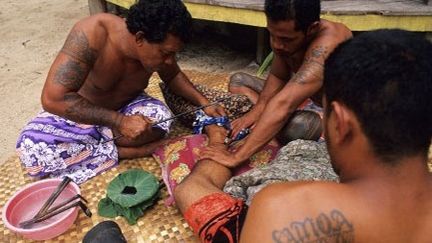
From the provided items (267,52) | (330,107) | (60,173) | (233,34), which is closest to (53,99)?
(60,173)

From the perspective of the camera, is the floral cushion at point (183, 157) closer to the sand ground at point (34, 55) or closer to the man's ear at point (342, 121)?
the man's ear at point (342, 121)

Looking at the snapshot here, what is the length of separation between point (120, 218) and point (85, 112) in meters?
0.72

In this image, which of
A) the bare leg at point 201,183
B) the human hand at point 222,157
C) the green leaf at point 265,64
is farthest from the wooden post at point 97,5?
the bare leg at point 201,183

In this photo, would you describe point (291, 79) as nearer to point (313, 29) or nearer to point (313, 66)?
point (313, 66)

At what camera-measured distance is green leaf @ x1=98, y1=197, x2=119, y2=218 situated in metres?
2.52

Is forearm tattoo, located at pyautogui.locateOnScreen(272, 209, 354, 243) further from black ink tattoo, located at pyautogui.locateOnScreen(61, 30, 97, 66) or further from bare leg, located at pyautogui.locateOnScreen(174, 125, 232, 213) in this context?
black ink tattoo, located at pyautogui.locateOnScreen(61, 30, 97, 66)

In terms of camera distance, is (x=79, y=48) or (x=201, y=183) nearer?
(x=201, y=183)

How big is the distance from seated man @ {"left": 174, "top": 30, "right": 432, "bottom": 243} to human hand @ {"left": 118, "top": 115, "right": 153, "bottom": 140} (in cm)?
146

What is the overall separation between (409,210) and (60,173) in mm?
2356

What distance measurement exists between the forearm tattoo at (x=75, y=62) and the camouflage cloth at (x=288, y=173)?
3.80 ft

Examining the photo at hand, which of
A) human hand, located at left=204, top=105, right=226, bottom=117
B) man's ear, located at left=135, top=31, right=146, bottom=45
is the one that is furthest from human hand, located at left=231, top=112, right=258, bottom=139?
man's ear, located at left=135, top=31, right=146, bottom=45

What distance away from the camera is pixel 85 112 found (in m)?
2.61

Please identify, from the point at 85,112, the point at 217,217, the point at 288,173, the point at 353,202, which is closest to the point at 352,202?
the point at 353,202

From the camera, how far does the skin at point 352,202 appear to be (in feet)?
3.84
